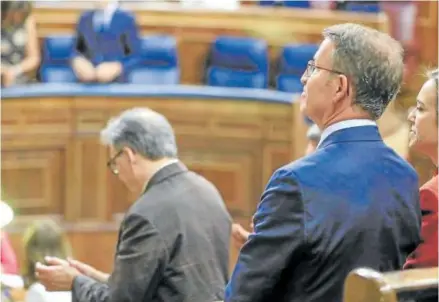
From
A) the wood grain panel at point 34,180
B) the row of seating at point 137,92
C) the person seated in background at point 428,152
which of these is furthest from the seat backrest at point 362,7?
the person seated in background at point 428,152

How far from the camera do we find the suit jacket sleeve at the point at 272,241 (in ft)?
6.02

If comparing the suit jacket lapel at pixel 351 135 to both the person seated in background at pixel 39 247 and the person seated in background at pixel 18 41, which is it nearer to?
the person seated in background at pixel 39 247

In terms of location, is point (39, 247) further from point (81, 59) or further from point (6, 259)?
point (81, 59)

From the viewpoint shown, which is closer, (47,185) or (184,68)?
(47,185)

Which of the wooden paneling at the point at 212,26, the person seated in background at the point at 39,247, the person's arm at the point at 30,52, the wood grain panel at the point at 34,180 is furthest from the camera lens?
the wooden paneling at the point at 212,26

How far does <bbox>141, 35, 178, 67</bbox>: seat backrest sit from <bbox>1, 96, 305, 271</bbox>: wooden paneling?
2.04ft

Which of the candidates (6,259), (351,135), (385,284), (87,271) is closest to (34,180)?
(6,259)

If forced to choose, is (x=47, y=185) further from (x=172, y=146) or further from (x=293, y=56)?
(x=172, y=146)

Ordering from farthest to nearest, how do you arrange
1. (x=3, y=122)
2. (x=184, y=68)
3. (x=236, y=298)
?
(x=184, y=68) → (x=3, y=122) → (x=236, y=298)

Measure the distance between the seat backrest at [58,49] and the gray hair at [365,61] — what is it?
438cm

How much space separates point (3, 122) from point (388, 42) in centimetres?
385

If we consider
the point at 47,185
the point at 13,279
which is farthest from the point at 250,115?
the point at 13,279

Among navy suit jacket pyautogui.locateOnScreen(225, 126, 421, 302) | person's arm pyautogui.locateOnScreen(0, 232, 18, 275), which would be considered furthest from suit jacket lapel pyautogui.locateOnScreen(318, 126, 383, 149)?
person's arm pyautogui.locateOnScreen(0, 232, 18, 275)

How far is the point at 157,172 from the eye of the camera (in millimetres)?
2855
